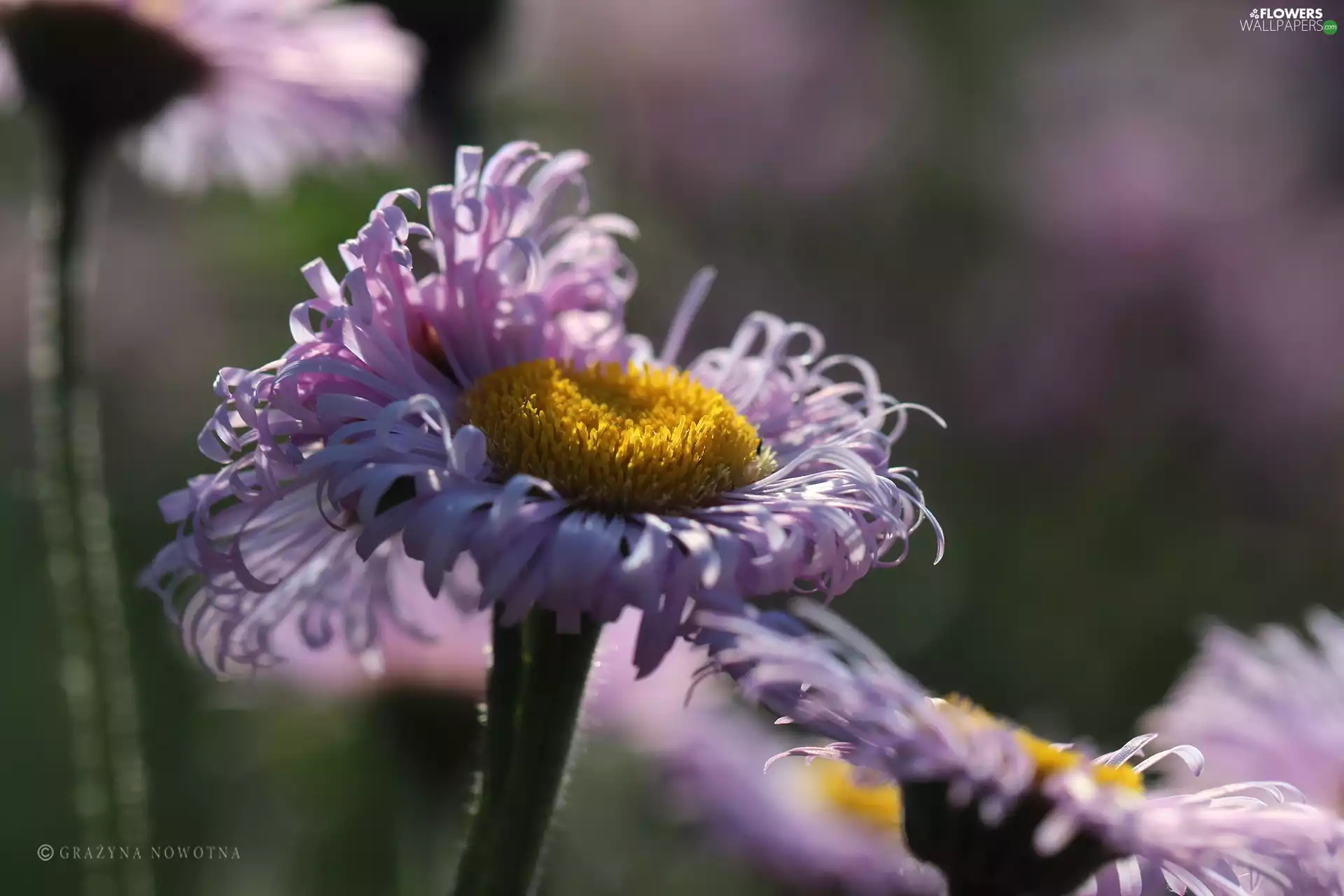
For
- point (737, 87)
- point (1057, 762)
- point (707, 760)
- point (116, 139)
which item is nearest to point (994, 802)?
point (1057, 762)

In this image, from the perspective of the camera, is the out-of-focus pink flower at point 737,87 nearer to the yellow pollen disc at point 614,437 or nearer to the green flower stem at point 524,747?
the yellow pollen disc at point 614,437

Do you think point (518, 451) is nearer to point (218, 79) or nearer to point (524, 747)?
point (524, 747)

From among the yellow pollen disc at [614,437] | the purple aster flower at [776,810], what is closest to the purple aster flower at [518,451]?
the yellow pollen disc at [614,437]

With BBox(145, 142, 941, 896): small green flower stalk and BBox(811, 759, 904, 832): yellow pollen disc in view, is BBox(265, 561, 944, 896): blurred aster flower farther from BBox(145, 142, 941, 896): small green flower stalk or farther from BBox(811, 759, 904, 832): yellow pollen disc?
BBox(145, 142, 941, 896): small green flower stalk

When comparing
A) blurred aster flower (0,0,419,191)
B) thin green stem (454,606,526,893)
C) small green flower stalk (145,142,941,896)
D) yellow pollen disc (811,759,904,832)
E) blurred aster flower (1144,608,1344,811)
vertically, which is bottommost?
yellow pollen disc (811,759,904,832)

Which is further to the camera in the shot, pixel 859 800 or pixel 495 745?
pixel 859 800

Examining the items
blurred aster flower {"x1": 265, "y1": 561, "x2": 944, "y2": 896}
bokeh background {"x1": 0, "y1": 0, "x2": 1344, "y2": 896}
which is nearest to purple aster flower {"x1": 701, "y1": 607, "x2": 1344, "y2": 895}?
blurred aster flower {"x1": 265, "y1": 561, "x2": 944, "y2": 896}
